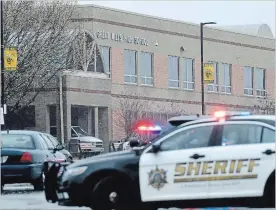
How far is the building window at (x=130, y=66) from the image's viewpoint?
63.3 m

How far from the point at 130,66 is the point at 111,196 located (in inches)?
1952

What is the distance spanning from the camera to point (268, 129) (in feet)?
45.7

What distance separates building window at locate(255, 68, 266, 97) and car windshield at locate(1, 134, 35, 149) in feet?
180

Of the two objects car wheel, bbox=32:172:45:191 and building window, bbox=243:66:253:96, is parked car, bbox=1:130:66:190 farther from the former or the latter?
building window, bbox=243:66:253:96

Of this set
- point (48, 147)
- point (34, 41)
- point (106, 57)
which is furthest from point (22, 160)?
point (106, 57)

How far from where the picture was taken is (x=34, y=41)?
52094 mm

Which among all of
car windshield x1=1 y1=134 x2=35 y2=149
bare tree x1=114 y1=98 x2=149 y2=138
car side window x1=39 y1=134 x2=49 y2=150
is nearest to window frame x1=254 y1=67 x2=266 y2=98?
bare tree x1=114 y1=98 x2=149 y2=138

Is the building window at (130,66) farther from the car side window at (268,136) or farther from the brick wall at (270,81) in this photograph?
the car side window at (268,136)

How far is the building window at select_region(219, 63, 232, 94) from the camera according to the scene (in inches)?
2808

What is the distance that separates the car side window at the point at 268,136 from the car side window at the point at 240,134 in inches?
2.8

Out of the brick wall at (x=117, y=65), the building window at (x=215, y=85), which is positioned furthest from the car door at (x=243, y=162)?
the building window at (x=215, y=85)

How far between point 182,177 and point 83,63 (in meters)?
42.0

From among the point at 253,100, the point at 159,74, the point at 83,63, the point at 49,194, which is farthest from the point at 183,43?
the point at 49,194

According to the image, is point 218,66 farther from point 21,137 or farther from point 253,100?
point 21,137
